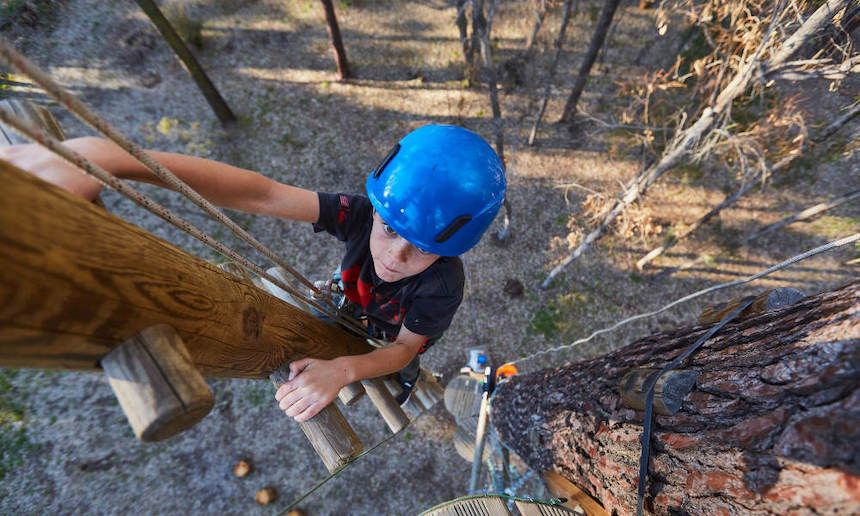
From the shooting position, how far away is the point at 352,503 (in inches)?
191

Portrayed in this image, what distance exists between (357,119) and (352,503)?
6.50 meters

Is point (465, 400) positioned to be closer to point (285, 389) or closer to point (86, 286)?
point (285, 389)

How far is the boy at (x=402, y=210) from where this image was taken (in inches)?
63.1

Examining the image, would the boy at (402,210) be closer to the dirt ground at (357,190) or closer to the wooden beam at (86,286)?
the wooden beam at (86,286)

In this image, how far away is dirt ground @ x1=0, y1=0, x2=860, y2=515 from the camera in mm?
4715

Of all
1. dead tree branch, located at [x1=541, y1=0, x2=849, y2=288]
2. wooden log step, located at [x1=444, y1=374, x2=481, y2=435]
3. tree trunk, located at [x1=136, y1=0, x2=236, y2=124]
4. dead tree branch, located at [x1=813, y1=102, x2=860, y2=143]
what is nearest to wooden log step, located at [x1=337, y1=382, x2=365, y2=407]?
wooden log step, located at [x1=444, y1=374, x2=481, y2=435]

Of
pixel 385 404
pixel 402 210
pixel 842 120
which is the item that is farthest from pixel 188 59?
pixel 842 120

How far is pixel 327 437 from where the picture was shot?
1.65m

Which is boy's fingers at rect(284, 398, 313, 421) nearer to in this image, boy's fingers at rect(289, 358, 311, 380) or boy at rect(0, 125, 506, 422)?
boy at rect(0, 125, 506, 422)

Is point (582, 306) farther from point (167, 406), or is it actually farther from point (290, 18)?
point (290, 18)

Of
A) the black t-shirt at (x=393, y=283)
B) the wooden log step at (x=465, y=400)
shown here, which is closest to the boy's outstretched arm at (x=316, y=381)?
the black t-shirt at (x=393, y=283)

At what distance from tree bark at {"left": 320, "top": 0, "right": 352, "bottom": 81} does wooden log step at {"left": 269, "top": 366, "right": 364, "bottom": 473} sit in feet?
22.2

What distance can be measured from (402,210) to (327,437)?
3.53 ft

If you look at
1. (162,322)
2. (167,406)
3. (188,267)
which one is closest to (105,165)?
(188,267)
